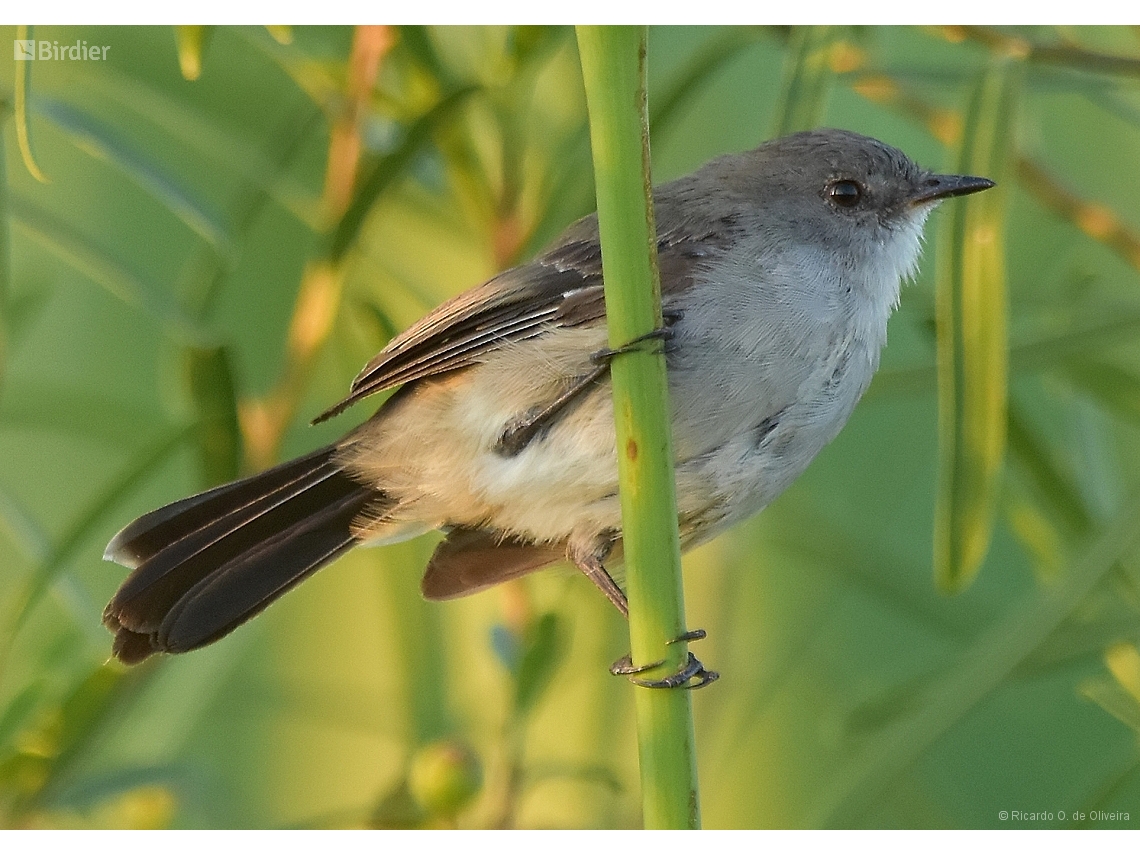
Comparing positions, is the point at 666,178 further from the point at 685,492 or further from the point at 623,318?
the point at 623,318

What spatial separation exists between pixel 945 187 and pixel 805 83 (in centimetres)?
27

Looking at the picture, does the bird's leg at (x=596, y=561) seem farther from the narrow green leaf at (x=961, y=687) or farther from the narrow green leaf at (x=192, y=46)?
the narrow green leaf at (x=192, y=46)

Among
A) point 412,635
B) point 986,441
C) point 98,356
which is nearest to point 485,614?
point 412,635

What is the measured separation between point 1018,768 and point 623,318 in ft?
4.00

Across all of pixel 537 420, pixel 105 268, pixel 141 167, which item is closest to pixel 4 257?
pixel 105 268

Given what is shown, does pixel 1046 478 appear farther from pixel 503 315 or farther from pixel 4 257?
pixel 4 257

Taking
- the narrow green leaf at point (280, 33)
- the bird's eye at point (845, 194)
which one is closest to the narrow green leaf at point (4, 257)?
the narrow green leaf at point (280, 33)

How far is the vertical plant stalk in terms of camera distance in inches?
48.5

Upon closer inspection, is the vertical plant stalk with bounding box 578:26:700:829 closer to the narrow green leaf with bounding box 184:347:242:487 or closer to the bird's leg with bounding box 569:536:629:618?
the bird's leg with bounding box 569:536:629:618

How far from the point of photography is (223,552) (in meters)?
2.07

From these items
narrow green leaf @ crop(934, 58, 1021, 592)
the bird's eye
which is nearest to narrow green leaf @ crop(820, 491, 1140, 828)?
narrow green leaf @ crop(934, 58, 1021, 592)

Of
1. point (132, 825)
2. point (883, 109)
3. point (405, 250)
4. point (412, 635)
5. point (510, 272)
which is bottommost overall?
point (132, 825)

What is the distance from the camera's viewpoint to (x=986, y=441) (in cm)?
180

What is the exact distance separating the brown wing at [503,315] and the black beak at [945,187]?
1.28ft
